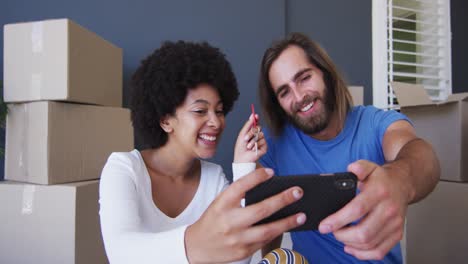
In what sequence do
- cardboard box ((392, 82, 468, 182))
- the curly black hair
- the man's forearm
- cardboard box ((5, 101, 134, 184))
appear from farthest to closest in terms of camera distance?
1. cardboard box ((5, 101, 134, 184))
2. cardboard box ((392, 82, 468, 182))
3. the curly black hair
4. the man's forearm

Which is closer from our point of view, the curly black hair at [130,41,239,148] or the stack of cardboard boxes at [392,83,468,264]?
the curly black hair at [130,41,239,148]

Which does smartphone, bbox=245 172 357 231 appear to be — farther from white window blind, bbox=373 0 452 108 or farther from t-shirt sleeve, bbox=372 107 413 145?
white window blind, bbox=373 0 452 108

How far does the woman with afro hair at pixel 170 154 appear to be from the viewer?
62cm

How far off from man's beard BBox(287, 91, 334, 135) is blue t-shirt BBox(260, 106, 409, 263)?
5 cm

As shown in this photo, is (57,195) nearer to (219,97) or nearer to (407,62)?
(219,97)

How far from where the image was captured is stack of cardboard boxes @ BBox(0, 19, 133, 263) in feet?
4.00

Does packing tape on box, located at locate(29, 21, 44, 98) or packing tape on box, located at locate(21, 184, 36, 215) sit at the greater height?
packing tape on box, located at locate(29, 21, 44, 98)

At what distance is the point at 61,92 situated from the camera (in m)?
1.25

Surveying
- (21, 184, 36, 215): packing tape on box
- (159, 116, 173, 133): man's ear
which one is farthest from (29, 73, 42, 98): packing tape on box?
(159, 116, 173, 133): man's ear

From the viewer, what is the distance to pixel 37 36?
1274mm

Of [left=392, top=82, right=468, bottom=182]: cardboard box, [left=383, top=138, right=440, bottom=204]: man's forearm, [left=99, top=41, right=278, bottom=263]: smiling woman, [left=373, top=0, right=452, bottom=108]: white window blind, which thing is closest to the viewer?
[left=383, top=138, right=440, bottom=204]: man's forearm

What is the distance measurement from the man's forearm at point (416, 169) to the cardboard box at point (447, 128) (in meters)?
0.50

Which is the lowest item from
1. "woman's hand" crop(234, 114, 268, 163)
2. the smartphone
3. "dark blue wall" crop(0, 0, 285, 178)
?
the smartphone

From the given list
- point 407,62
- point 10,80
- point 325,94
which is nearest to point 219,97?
point 325,94
